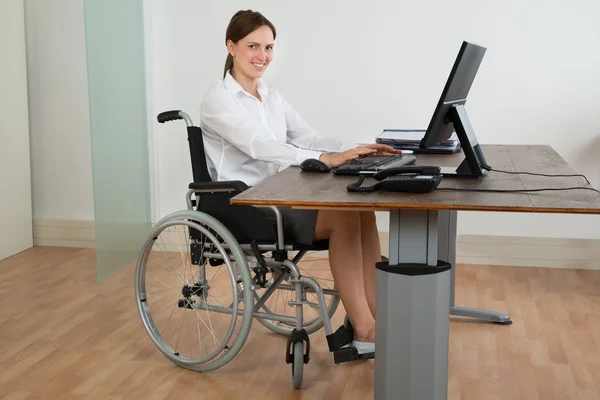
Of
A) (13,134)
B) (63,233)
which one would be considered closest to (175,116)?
(13,134)

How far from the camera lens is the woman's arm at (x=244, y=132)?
2637 millimetres

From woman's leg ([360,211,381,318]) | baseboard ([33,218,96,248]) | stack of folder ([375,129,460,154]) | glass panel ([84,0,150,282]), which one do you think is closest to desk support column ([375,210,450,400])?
woman's leg ([360,211,381,318])

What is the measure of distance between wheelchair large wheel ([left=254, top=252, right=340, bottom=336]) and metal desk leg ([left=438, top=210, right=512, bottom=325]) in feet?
1.46

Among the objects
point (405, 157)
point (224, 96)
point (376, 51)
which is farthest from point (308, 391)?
point (376, 51)

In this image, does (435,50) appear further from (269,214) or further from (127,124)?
(269,214)

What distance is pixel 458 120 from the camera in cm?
239

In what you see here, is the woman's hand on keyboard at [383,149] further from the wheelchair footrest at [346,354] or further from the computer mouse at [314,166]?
the wheelchair footrest at [346,354]

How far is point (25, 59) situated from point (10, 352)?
1971mm

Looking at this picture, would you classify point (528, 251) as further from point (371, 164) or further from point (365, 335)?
point (371, 164)

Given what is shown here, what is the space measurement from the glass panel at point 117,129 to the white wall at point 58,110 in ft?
1.32

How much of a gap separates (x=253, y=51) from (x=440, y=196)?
1.13m

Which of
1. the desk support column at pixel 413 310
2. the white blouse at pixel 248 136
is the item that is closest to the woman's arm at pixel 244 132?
the white blouse at pixel 248 136

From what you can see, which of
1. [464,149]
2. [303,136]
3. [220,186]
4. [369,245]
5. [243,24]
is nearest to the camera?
[464,149]

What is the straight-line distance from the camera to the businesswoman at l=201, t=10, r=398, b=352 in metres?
2.64
